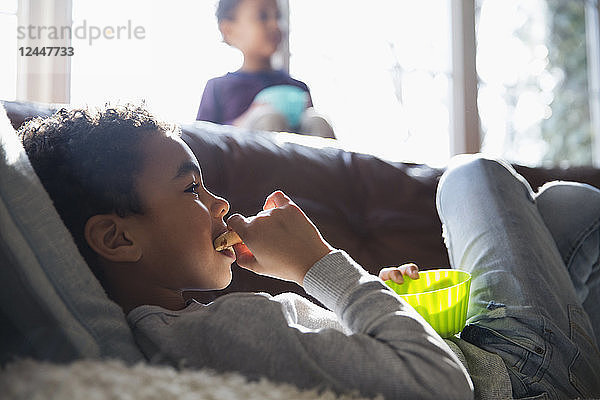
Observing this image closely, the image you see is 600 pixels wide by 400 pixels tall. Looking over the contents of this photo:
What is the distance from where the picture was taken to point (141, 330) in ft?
2.56

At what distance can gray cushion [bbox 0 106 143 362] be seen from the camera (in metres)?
0.63

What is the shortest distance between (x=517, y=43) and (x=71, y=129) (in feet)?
10.9

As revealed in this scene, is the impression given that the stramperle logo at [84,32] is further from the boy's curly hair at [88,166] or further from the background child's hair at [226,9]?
the boy's curly hair at [88,166]

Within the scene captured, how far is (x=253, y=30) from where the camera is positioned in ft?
7.94

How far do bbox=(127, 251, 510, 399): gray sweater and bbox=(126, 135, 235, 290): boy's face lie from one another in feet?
0.30

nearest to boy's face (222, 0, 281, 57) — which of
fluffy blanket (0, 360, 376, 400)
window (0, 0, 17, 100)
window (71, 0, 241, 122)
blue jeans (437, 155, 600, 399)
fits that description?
window (71, 0, 241, 122)

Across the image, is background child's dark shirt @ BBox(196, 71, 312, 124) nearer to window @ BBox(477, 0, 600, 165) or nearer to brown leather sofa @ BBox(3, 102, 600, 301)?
brown leather sofa @ BBox(3, 102, 600, 301)

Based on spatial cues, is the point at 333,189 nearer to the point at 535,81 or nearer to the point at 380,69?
the point at 380,69

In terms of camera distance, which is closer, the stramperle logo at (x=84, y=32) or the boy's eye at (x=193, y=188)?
the boy's eye at (x=193, y=188)

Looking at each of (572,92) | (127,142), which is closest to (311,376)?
(127,142)

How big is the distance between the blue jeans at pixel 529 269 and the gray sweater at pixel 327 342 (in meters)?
0.31

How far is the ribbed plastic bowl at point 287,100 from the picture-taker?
215 cm

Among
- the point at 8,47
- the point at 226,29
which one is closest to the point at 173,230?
the point at 8,47

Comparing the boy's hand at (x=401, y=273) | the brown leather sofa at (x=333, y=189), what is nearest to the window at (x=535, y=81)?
the brown leather sofa at (x=333, y=189)
